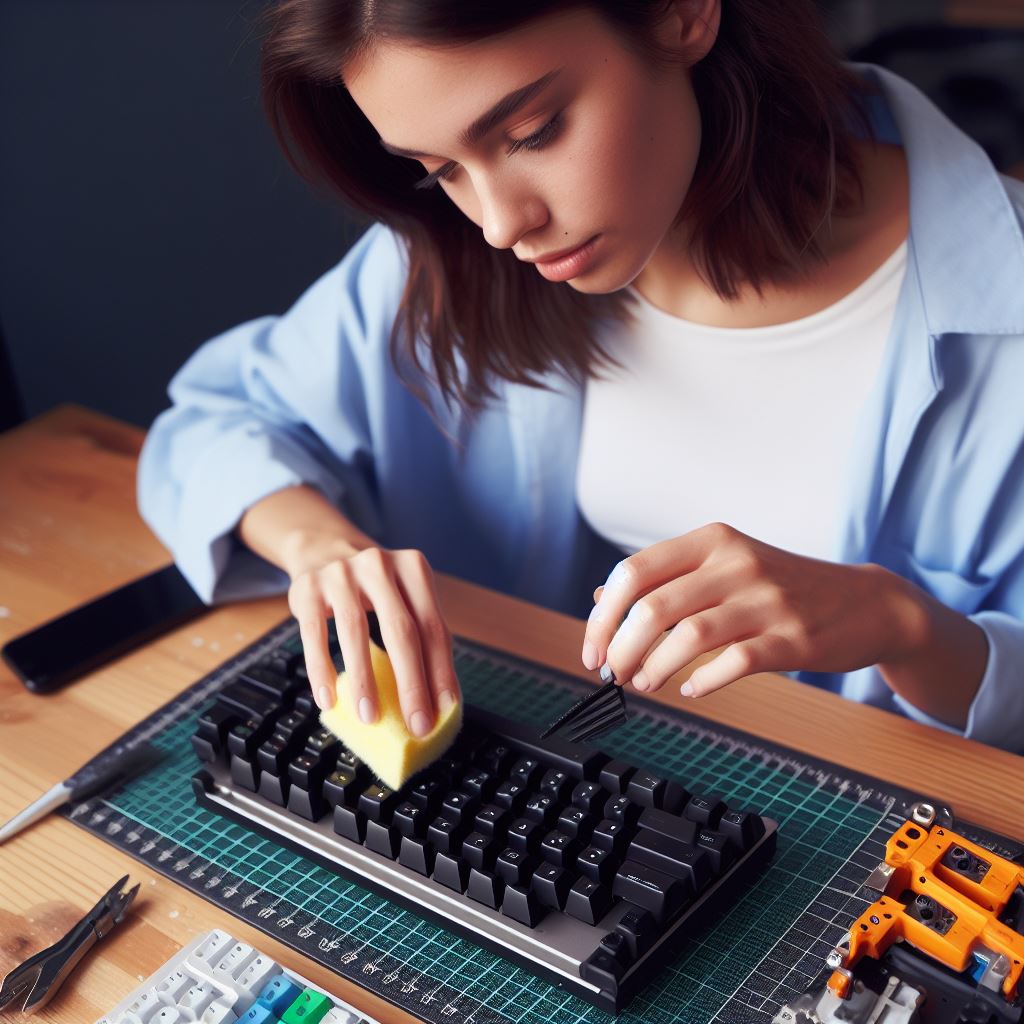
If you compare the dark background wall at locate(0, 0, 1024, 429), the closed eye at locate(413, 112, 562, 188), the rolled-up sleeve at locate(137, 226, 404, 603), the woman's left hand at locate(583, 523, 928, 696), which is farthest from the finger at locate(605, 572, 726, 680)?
Result: the dark background wall at locate(0, 0, 1024, 429)

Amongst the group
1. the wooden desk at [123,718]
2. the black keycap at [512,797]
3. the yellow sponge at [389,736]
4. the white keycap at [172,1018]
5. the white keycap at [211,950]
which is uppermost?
the yellow sponge at [389,736]

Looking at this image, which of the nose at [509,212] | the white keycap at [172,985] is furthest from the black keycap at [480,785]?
the nose at [509,212]

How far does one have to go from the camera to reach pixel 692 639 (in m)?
0.74

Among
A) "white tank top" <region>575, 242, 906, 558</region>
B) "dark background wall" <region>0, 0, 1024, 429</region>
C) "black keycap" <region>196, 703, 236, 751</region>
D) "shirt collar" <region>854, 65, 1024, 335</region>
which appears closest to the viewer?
"black keycap" <region>196, 703, 236, 751</region>

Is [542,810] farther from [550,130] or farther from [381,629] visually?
[550,130]

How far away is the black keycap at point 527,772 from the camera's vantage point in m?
0.78

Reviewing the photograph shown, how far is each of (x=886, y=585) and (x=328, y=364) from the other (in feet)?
2.16

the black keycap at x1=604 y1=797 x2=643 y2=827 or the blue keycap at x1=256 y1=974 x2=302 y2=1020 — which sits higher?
the black keycap at x1=604 y1=797 x2=643 y2=827

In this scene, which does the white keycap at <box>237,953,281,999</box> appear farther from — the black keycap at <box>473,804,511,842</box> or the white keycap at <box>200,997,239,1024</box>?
the black keycap at <box>473,804,511,842</box>

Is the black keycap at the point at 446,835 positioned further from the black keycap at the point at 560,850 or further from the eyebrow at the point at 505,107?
the eyebrow at the point at 505,107

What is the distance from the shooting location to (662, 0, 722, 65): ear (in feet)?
2.82

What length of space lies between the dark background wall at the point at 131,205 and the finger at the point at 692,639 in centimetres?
103

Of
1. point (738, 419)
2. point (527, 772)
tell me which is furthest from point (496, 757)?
point (738, 419)

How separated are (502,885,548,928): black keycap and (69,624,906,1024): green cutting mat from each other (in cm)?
3
